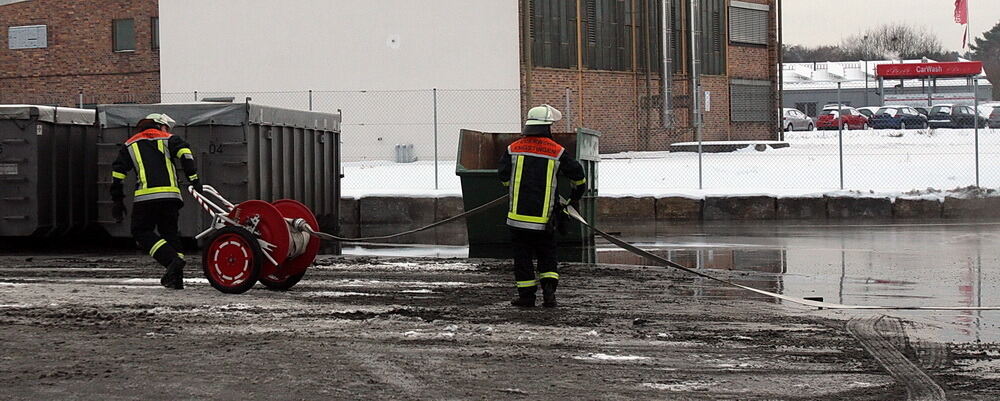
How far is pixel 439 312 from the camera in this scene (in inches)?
352

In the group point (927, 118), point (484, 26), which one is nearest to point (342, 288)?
point (484, 26)

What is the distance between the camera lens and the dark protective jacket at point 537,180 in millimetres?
9391

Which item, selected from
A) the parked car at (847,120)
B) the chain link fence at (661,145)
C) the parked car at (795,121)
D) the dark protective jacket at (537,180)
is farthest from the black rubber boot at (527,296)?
the parked car at (795,121)

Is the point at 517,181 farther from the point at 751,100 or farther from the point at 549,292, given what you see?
the point at 751,100

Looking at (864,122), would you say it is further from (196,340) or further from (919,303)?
(196,340)

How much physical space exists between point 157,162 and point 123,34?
83.0 feet

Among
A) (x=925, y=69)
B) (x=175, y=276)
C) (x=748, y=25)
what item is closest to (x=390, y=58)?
(x=748, y=25)

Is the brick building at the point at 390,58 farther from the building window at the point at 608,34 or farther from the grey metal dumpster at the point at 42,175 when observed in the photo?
the grey metal dumpster at the point at 42,175

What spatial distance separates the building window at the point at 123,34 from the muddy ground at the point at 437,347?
82.0ft

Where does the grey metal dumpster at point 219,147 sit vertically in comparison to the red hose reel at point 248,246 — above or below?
above

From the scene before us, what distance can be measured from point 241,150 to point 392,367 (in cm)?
873

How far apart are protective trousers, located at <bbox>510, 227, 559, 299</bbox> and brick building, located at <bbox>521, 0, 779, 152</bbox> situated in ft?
73.1

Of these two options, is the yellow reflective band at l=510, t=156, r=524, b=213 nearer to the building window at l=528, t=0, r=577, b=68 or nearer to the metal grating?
the building window at l=528, t=0, r=577, b=68

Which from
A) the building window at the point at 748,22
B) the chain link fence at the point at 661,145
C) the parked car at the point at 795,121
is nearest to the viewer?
the chain link fence at the point at 661,145
